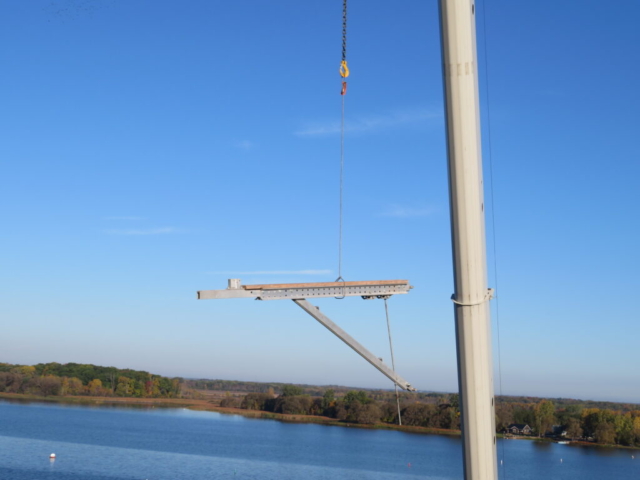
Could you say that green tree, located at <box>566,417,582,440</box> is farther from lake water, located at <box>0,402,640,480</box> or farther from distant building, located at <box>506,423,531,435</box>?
distant building, located at <box>506,423,531,435</box>

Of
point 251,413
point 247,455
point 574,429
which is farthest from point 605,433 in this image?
point 251,413

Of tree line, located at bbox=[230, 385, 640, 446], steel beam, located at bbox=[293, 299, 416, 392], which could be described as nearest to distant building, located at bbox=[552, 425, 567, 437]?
tree line, located at bbox=[230, 385, 640, 446]

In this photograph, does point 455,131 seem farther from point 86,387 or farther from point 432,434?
point 86,387

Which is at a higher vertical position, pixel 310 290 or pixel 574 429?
pixel 310 290

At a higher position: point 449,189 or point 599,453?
point 449,189

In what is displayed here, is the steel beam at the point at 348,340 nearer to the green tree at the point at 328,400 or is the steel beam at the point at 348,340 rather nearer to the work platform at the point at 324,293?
the work platform at the point at 324,293

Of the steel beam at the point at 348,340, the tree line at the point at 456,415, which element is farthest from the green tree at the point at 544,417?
the steel beam at the point at 348,340

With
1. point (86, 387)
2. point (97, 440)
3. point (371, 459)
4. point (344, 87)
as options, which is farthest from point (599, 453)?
point (86, 387)

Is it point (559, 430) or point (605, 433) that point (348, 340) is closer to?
point (605, 433)

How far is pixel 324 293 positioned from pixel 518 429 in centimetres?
14227

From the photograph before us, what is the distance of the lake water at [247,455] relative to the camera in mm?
63000

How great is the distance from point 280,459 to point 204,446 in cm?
1470

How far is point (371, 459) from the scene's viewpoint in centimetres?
8419

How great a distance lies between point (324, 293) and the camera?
11094 millimetres
